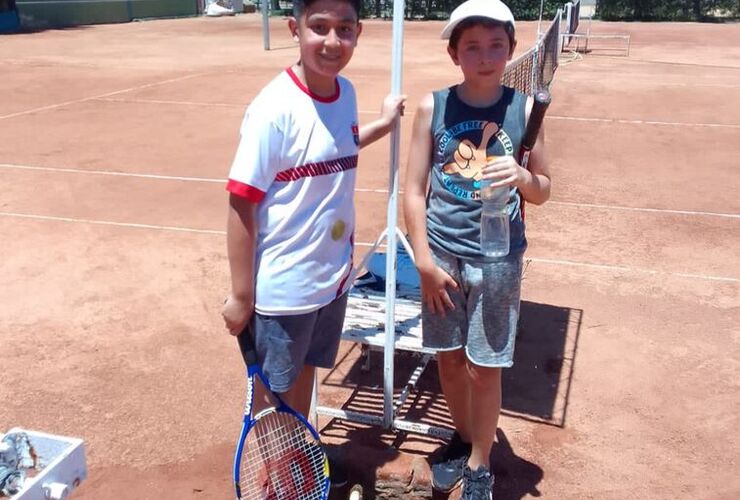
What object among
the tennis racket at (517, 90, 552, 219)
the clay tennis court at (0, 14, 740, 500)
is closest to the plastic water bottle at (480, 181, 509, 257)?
the tennis racket at (517, 90, 552, 219)

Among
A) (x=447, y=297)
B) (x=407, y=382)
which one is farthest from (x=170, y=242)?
(x=447, y=297)

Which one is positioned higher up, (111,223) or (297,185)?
(297,185)

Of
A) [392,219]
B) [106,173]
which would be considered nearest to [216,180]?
[106,173]

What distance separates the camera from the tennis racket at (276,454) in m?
2.77

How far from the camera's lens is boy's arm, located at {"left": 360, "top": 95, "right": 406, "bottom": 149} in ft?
9.95

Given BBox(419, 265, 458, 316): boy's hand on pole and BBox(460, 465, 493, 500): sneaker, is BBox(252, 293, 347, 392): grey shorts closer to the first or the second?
BBox(419, 265, 458, 316): boy's hand on pole

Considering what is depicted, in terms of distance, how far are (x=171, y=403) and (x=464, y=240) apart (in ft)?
6.83

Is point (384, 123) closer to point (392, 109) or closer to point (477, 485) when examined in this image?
point (392, 109)

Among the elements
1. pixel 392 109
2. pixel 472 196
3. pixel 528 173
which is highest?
pixel 392 109

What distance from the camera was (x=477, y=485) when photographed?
3.07 m

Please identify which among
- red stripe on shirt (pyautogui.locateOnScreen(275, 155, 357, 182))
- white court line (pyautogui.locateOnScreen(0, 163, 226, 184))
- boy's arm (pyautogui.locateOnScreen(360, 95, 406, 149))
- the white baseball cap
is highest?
the white baseball cap

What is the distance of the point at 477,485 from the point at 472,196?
115 centimetres

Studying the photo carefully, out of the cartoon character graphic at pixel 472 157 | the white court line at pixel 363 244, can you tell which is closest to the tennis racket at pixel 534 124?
the cartoon character graphic at pixel 472 157

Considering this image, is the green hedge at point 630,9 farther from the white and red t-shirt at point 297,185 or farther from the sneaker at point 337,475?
the white and red t-shirt at point 297,185
